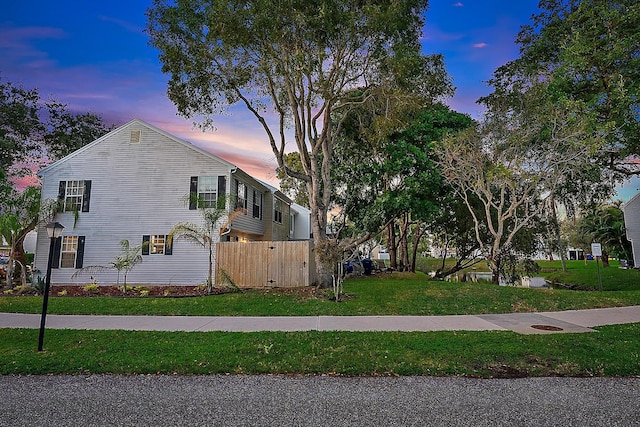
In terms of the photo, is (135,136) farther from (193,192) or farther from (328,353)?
(328,353)

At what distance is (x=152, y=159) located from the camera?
1659cm

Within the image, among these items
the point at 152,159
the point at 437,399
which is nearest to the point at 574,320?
the point at 437,399

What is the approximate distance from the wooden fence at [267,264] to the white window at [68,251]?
22.3 feet

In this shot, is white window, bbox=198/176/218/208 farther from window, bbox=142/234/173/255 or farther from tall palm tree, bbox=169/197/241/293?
window, bbox=142/234/173/255

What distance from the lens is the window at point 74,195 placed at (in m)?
16.7

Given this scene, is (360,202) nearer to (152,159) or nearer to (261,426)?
(152,159)

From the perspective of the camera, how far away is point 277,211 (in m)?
23.1

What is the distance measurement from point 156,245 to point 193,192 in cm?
280

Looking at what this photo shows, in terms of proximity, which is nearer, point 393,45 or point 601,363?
point 601,363

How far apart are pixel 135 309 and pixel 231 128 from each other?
959cm

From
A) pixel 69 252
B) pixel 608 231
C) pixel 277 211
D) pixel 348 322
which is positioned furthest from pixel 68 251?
pixel 608 231

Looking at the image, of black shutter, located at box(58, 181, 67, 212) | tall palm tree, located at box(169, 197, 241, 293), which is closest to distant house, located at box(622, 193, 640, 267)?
tall palm tree, located at box(169, 197, 241, 293)

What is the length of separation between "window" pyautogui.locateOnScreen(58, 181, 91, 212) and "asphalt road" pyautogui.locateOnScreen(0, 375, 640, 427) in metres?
13.9

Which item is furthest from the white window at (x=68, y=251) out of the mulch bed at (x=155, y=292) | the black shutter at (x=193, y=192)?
the black shutter at (x=193, y=192)
